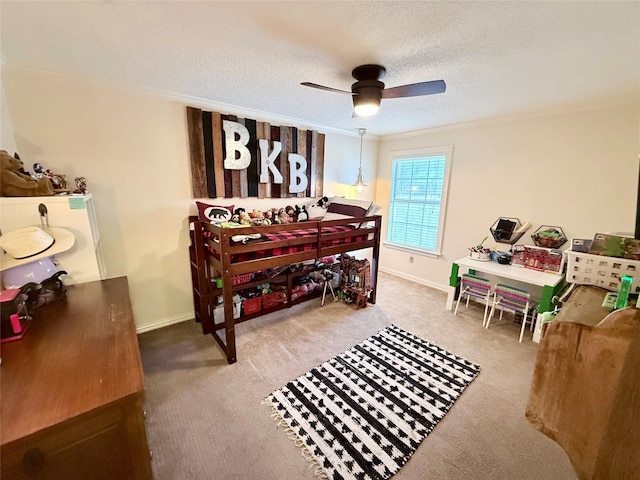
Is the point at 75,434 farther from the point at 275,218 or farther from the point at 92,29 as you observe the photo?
the point at 275,218

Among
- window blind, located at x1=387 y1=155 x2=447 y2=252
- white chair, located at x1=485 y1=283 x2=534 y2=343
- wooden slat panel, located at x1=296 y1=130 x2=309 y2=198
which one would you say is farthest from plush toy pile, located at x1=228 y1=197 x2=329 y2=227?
white chair, located at x1=485 y1=283 x2=534 y2=343

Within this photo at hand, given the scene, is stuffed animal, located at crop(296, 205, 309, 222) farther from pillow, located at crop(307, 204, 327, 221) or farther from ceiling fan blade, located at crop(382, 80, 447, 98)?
ceiling fan blade, located at crop(382, 80, 447, 98)

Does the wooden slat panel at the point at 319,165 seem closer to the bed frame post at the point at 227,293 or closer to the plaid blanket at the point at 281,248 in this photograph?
the plaid blanket at the point at 281,248

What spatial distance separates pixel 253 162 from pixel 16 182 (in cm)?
186

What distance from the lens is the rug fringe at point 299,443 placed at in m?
1.35

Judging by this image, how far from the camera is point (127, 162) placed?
7.39 ft

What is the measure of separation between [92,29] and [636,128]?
13.6 ft

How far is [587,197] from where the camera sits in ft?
8.29

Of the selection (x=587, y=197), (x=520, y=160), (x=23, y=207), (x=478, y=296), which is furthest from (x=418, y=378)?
(x=23, y=207)

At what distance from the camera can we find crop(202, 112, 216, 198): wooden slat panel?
2548 millimetres

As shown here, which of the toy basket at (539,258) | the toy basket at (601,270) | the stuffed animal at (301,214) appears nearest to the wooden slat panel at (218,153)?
the stuffed animal at (301,214)

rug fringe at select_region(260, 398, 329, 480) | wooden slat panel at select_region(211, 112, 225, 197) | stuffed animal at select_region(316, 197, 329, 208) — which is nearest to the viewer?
rug fringe at select_region(260, 398, 329, 480)

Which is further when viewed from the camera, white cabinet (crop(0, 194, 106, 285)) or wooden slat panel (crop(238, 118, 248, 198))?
wooden slat panel (crop(238, 118, 248, 198))

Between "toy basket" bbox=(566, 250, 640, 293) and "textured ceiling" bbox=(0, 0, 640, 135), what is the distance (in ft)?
3.74
